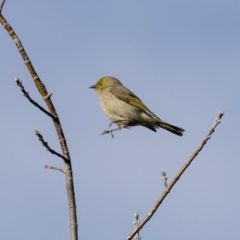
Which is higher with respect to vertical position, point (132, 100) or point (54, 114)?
point (132, 100)

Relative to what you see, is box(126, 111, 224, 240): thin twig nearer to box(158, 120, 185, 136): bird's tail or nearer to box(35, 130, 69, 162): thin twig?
box(35, 130, 69, 162): thin twig

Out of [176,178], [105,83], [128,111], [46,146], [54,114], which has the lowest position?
[176,178]

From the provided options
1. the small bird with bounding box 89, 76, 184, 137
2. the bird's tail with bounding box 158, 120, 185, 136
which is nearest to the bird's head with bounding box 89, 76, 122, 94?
the small bird with bounding box 89, 76, 184, 137

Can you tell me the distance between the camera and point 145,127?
417 inches

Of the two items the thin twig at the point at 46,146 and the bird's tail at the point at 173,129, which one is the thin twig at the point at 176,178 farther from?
the bird's tail at the point at 173,129

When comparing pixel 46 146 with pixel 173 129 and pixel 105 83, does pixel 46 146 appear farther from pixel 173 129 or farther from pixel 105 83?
pixel 105 83

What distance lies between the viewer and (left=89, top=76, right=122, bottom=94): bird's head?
1159cm

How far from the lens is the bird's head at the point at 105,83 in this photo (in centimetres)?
1159

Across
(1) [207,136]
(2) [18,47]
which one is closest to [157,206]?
(1) [207,136]

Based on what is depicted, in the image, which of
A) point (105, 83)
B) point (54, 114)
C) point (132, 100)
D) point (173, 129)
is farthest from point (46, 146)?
point (105, 83)

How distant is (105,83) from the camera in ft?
38.6

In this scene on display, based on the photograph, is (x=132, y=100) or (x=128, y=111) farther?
(x=132, y=100)

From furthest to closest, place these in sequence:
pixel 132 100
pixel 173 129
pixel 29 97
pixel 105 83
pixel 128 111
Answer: pixel 105 83
pixel 132 100
pixel 128 111
pixel 173 129
pixel 29 97

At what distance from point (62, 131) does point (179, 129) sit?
22.4 feet
